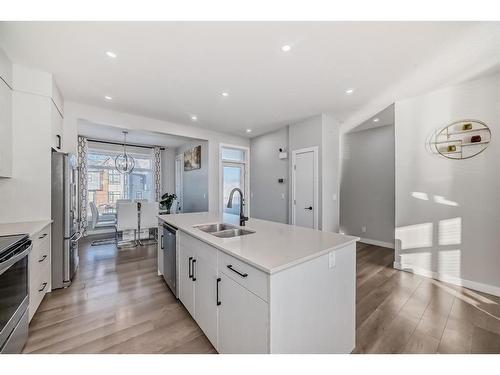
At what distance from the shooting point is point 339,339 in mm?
1431

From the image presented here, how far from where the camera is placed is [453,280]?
274cm

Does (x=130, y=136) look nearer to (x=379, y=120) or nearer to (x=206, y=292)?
(x=206, y=292)

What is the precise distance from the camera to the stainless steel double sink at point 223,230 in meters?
2.00

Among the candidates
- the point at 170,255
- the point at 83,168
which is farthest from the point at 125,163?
the point at 170,255

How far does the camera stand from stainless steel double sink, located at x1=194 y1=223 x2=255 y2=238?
6.57 feet

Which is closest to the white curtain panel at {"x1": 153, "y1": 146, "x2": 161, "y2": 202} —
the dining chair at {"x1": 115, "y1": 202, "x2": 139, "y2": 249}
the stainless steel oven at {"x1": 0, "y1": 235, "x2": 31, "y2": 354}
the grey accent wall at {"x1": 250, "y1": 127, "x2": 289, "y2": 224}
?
the dining chair at {"x1": 115, "y1": 202, "x2": 139, "y2": 249}

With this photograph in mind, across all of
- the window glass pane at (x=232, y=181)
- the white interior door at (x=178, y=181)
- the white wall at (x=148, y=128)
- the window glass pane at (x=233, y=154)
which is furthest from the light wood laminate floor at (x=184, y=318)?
the white interior door at (x=178, y=181)

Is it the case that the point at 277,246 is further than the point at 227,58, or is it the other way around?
the point at 227,58

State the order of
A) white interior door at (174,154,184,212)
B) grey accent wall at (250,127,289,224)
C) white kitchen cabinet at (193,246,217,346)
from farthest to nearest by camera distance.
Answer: white interior door at (174,154,184,212) → grey accent wall at (250,127,289,224) → white kitchen cabinet at (193,246,217,346)

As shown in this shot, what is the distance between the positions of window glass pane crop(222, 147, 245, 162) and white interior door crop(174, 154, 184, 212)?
1.78 m

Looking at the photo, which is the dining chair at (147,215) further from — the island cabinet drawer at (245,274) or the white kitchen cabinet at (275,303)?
the island cabinet drawer at (245,274)

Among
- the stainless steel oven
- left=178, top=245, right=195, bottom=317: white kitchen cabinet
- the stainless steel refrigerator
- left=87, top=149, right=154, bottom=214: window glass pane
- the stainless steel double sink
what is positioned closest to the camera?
the stainless steel oven

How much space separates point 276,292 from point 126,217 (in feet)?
13.8

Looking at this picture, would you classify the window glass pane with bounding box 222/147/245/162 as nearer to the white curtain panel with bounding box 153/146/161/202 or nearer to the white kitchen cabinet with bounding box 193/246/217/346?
the white curtain panel with bounding box 153/146/161/202
